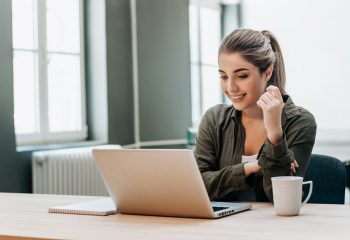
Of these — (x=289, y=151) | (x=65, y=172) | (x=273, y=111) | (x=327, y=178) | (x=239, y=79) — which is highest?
(x=239, y=79)

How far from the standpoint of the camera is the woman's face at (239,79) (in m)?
2.31

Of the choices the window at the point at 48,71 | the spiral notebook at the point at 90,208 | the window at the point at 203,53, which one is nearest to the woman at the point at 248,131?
the spiral notebook at the point at 90,208

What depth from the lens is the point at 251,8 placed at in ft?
18.8

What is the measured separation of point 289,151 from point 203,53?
3592 millimetres

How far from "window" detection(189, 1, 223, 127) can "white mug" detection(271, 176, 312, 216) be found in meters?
3.63

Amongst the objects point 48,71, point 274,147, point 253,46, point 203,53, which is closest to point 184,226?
point 274,147

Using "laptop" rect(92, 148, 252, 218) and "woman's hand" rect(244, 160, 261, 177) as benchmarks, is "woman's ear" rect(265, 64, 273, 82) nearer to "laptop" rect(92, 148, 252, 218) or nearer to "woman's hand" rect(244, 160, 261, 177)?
"woman's hand" rect(244, 160, 261, 177)

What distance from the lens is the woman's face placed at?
7.59 feet

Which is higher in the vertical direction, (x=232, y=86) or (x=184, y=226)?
(x=232, y=86)

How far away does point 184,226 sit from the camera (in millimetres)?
1667

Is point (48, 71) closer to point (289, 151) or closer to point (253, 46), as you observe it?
point (253, 46)

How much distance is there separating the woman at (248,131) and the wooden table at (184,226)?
172 mm

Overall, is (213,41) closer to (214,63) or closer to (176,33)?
(214,63)

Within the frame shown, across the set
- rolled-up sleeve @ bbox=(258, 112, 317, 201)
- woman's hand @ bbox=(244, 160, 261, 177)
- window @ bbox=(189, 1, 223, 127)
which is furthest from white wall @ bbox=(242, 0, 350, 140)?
woman's hand @ bbox=(244, 160, 261, 177)
